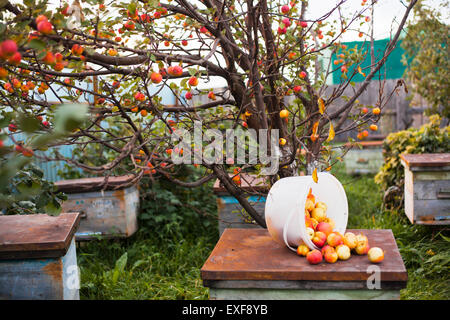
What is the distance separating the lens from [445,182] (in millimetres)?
3205

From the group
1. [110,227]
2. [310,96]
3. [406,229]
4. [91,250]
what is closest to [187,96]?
[310,96]

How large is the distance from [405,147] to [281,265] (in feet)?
10.5

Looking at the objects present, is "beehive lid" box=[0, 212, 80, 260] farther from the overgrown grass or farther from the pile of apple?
the overgrown grass

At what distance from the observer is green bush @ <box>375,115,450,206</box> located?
402 centimetres

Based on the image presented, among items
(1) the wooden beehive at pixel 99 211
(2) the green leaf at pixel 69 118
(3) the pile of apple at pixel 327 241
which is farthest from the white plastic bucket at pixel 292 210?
(1) the wooden beehive at pixel 99 211

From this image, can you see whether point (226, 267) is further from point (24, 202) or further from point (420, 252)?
point (420, 252)

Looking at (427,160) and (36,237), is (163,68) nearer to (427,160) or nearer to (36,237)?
(36,237)

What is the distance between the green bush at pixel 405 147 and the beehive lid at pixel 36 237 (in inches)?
130

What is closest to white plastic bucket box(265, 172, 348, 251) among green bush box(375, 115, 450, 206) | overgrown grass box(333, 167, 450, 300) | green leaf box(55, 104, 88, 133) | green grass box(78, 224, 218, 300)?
overgrown grass box(333, 167, 450, 300)

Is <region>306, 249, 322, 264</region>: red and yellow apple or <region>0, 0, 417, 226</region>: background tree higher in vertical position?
<region>0, 0, 417, 226</region>: background tree

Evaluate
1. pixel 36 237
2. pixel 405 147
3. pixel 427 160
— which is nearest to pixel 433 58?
pixel 405 147

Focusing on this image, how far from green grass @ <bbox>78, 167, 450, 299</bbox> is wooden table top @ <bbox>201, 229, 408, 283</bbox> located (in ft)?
2.56

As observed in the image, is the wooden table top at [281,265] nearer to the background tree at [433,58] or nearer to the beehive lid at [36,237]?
the beehive lid at [36,237]

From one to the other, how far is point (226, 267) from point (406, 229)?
8.65 ft
